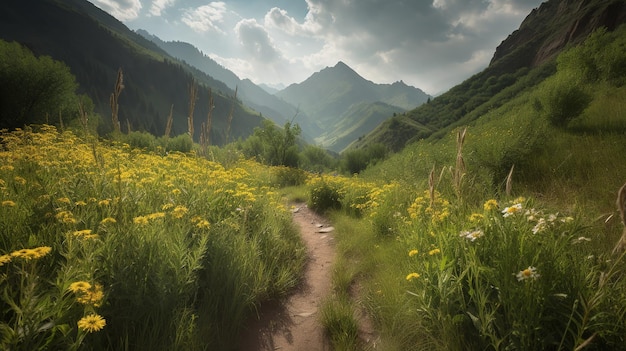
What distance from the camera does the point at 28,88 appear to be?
20.4 meters

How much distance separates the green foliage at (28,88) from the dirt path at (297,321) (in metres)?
24.1

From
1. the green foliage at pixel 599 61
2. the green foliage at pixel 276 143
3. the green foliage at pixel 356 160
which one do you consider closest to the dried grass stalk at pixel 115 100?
the green foliage at pixel 599 61

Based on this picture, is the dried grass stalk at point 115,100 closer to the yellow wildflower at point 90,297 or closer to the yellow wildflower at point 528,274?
the yellow wildflower at point 90,297

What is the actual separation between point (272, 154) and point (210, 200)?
Result: 3799 cm

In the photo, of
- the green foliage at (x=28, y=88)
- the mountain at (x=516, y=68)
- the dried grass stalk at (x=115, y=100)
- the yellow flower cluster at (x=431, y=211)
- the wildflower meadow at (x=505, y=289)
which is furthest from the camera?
the mountain at (x=516, y=68)

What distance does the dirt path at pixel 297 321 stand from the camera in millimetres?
3123

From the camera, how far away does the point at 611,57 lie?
55.2 feet

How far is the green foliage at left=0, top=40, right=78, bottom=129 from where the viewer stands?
19413 millimetres

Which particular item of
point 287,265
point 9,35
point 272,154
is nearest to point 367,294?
point 287,265

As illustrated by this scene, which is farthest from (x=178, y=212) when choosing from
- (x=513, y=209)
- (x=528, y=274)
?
(x=513, y=209)

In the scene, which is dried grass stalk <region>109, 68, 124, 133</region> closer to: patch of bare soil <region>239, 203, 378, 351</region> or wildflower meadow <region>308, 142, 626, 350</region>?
patch of bare soil <region>239, 203, 378, 351</region>

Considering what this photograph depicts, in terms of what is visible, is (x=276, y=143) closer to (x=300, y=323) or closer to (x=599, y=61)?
(x=599, y=61)

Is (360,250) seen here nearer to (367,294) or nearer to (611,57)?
A: (367,294)

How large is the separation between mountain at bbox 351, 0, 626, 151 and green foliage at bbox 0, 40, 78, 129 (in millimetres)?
68804
